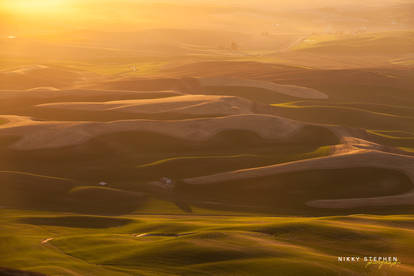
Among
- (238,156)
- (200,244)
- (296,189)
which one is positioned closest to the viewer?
(200,244)

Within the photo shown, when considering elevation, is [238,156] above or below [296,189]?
above

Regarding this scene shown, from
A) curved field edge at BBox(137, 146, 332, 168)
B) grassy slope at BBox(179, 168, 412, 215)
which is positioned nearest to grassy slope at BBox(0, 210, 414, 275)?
grassy slope at BBox(179, 168, 412, 215)

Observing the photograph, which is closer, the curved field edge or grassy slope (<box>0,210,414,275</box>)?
grassy slope (<box>0,210,414,275</box>)

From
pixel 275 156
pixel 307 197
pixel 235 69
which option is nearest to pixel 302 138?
pixel 275 156

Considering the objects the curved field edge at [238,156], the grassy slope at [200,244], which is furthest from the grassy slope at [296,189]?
the grassy slope at [200,244]

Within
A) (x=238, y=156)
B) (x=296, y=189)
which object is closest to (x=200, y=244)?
(x=296, y=189)

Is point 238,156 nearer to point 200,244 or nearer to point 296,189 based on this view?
point 296,189

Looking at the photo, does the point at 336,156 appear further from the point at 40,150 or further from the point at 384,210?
the point at 40,150

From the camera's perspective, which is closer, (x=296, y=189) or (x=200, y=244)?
Result: (x=200, y=244)

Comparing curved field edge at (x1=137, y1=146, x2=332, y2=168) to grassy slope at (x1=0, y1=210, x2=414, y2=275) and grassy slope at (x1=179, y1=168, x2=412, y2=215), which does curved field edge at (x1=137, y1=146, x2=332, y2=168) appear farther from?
grassy slope at (x1=0, y1=210, x2=414, y2=275)
